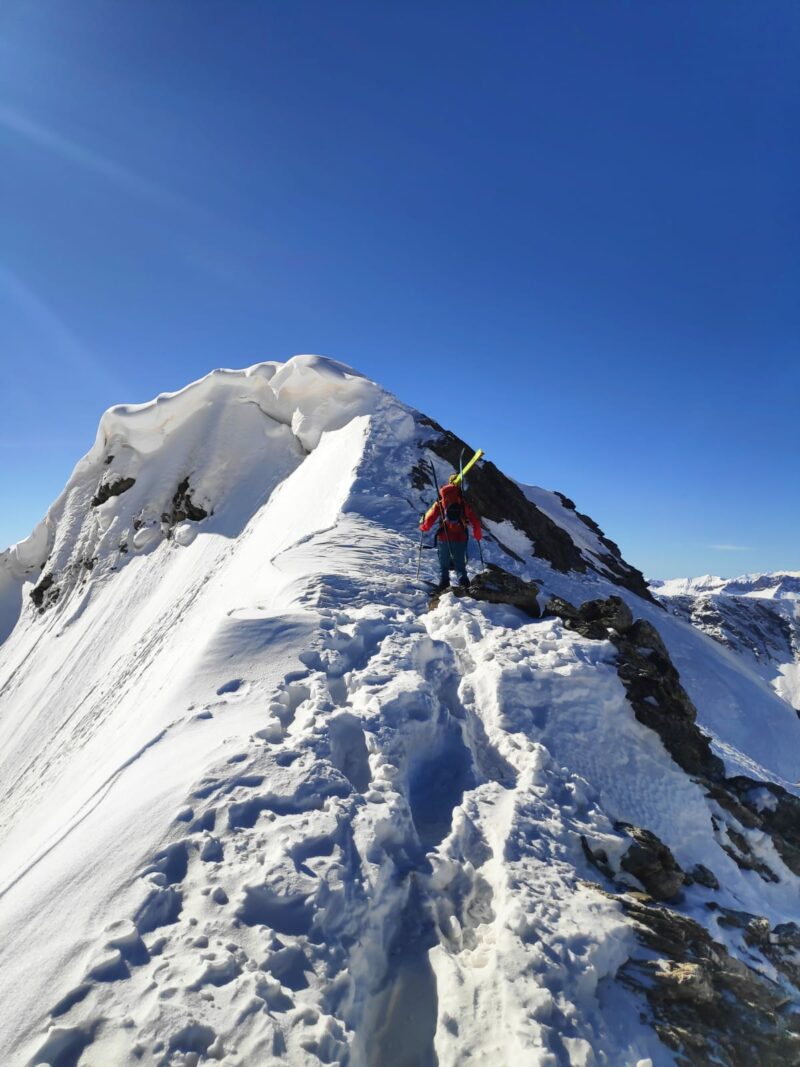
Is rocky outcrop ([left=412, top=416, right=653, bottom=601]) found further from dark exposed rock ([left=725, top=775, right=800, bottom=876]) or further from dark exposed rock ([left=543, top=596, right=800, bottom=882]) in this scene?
dark exposed rock ([left=725, top=775, right=800, bottom=876])

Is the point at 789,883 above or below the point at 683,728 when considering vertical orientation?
below

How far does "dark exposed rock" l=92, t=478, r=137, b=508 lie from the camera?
33938mm

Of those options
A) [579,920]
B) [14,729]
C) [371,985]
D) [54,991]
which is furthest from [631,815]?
[14,729]

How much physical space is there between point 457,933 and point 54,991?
3.15 m

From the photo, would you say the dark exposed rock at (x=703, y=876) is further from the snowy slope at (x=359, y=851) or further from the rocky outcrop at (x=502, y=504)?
the rocky outcrop at (x=502, y=504)

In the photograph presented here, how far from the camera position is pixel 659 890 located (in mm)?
5809

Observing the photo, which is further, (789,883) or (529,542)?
(529,542)

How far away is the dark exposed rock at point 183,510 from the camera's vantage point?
29.8 m

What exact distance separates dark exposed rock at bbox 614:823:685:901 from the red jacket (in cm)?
682

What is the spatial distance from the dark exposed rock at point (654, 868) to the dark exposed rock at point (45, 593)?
113 ft

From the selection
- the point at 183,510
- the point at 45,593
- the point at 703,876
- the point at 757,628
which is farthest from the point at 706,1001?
the point at 757,628

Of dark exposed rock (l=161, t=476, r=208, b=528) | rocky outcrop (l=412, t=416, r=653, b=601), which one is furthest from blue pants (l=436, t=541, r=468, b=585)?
dark exposed rock (l=161, t=476, r=208, b=528)

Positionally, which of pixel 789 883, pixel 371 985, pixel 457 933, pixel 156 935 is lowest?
pixel 156 935

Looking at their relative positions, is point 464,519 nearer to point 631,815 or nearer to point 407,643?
point 407,643
